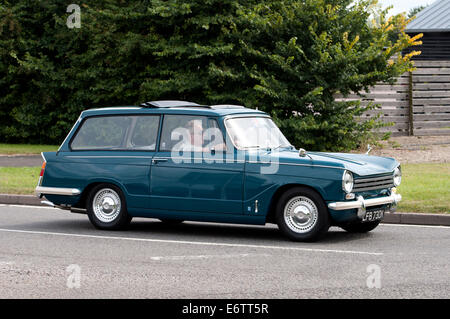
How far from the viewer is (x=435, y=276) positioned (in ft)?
24.1

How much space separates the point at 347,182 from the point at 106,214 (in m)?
3.59

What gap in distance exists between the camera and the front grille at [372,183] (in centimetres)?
929

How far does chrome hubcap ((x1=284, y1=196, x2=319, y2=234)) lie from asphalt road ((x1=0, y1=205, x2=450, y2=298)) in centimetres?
22

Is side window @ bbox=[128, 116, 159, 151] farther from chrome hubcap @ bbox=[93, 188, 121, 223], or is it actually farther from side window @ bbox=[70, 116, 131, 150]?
chrome hubcap @ bbox=[93, 188, 121, 223]

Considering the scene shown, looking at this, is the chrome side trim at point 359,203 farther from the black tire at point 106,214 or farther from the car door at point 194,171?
the black tire at point 106,214

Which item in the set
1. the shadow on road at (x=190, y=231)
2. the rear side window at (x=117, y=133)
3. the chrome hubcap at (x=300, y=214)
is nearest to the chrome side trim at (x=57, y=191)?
the shadow on road at (x=190, y=231)

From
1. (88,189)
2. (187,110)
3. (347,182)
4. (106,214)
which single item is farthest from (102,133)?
(347,182)

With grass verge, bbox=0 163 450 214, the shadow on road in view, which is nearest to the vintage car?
the shadow on road

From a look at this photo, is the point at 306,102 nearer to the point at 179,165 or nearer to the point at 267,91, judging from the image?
the point at 267,91

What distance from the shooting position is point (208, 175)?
9.80 meters

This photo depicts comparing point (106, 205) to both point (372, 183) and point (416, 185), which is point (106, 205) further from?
point (416, 185)

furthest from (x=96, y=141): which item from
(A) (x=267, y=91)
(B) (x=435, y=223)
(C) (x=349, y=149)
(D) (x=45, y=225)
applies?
(C) (x=349, y=149)

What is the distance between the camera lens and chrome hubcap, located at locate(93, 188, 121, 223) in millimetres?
10648

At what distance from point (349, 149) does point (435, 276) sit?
13750mm
